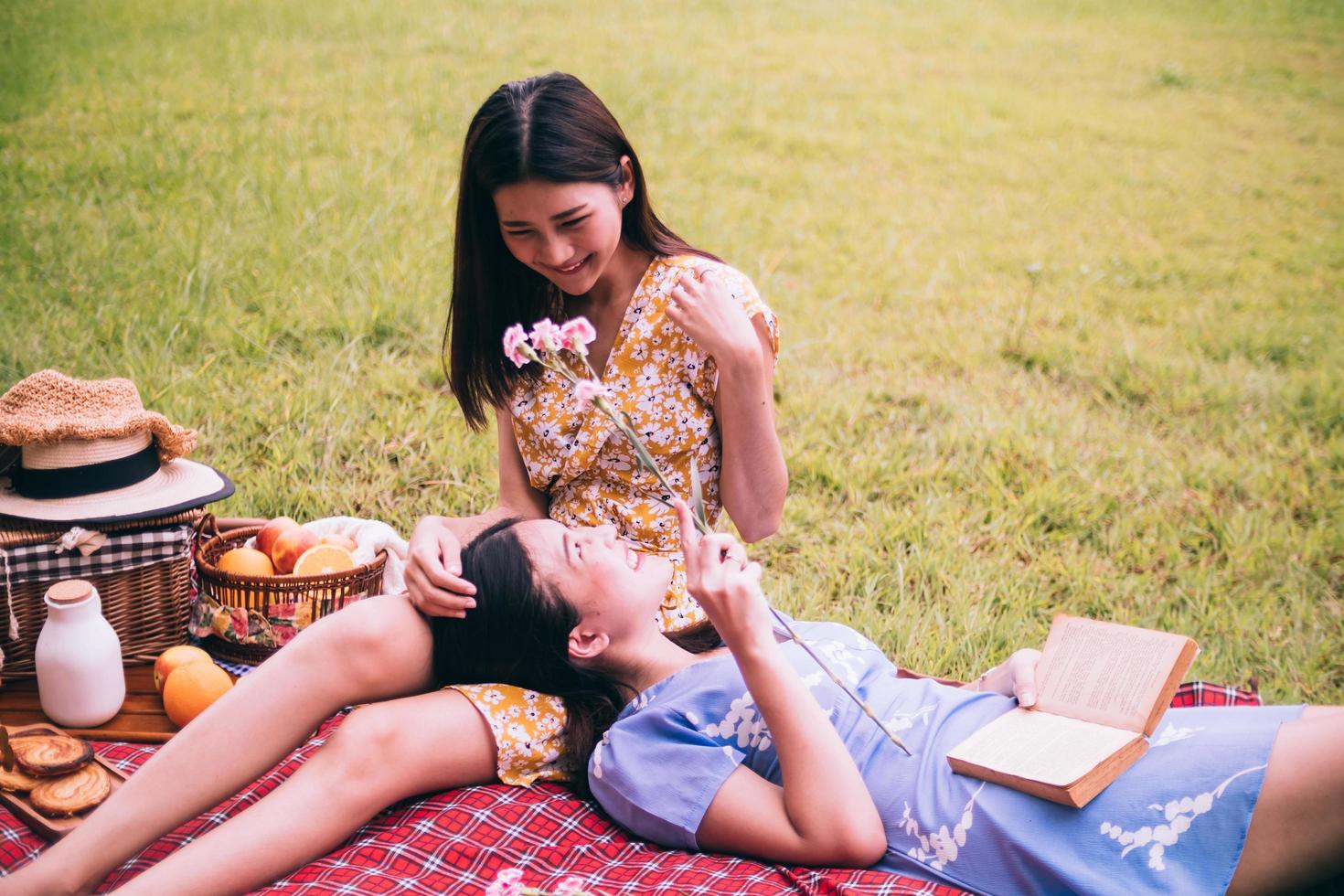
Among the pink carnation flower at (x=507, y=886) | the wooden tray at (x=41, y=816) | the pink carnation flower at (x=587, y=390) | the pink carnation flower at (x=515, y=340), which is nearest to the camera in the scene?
the pink carnation flower at (x=507, y=886)

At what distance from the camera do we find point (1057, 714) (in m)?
2.27

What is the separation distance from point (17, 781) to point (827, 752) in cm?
172

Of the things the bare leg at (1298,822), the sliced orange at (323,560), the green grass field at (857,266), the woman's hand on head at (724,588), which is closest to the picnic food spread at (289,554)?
the sliced orange at (323,560)

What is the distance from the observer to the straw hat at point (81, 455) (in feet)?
9.18

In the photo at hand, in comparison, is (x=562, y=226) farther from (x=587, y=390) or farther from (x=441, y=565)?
(x=587, y=390)

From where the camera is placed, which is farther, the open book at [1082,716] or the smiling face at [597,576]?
the smiling face at [597,576]

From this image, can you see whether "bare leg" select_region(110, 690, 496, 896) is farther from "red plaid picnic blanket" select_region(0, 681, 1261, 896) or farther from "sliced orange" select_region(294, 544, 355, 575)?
"sliced orange" select_region(294, 544, 355, 575)

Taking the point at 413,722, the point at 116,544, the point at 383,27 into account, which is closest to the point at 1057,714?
the point at 413,722

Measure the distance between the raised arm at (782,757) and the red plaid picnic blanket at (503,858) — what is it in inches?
2.8

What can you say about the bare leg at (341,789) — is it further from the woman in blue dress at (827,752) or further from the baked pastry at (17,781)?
the baked pastry at (17,781)

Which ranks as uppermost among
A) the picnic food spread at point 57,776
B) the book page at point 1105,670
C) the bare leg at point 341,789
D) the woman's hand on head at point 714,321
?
the woman's hand on head at point 714,321

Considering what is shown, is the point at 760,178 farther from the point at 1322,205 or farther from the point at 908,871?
the point at 908,871

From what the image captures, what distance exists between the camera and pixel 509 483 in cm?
303

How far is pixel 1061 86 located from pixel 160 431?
8363 millimetres
